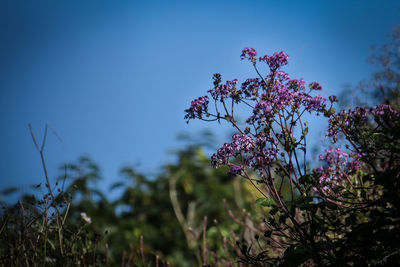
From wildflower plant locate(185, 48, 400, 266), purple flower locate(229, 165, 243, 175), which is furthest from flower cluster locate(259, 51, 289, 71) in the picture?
purple flower locate(229, 165, 243, 175)

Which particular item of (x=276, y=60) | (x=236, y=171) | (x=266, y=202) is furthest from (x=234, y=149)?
(x=276, y=60)

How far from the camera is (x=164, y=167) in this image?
24.3ft

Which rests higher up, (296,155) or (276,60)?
(276,60)

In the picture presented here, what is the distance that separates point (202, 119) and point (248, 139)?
1.03ft

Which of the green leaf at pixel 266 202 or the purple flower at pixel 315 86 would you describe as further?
the purple flower at pixel 315 86

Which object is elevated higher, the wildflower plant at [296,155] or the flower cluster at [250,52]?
the flower cluster at [250,52]

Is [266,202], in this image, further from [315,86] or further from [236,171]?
[315,86]

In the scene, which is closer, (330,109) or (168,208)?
(330,109)

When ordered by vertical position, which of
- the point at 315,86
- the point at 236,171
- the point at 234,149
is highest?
the point at 315,86

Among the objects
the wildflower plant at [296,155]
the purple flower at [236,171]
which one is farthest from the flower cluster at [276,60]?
the purple flower at [236,171]

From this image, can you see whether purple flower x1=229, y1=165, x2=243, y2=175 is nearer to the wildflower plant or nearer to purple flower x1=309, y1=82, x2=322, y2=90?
the wildflower plant

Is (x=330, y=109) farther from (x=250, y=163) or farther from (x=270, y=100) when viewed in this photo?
(x=250, y=163)

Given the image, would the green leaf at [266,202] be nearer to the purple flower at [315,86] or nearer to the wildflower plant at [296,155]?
the wildflower plant at [296,155]

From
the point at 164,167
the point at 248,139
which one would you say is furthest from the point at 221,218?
the point at 248,139
